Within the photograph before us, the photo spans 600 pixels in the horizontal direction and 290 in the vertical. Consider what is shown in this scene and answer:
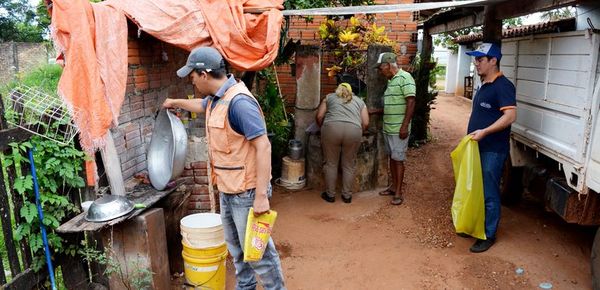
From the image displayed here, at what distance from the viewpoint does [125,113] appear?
11.7 ft

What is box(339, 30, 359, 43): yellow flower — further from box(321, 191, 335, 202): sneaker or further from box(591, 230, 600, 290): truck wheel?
box(591, 230, 600, 290): truck wheel

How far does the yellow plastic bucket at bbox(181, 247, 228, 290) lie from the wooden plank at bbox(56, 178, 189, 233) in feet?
1.68

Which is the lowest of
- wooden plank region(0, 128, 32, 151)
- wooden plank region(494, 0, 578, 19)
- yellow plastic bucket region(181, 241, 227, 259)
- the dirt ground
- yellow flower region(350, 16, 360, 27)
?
the dirt ground

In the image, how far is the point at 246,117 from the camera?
2699 mm

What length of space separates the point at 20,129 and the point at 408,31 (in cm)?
662

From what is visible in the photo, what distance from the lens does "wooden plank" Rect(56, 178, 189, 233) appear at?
9.40 ft

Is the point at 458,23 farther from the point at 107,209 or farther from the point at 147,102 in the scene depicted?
the point at 107,209

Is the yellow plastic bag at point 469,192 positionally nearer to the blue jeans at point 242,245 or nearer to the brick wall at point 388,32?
the blue jeans at point 242,245

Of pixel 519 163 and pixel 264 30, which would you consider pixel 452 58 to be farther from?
pixel 264 30

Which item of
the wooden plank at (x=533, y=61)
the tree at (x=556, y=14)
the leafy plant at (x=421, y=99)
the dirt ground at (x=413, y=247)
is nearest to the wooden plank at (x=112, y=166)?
the dirt ground at (x=413, y=247)

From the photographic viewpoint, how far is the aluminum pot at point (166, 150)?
3.46 metres

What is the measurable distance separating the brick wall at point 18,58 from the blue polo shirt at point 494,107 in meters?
12.4

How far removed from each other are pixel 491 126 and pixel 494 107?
0.78 ft

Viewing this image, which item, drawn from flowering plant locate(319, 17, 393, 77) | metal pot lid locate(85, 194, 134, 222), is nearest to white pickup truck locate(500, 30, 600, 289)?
flowering plant locate(319, 17, 393, 77)
